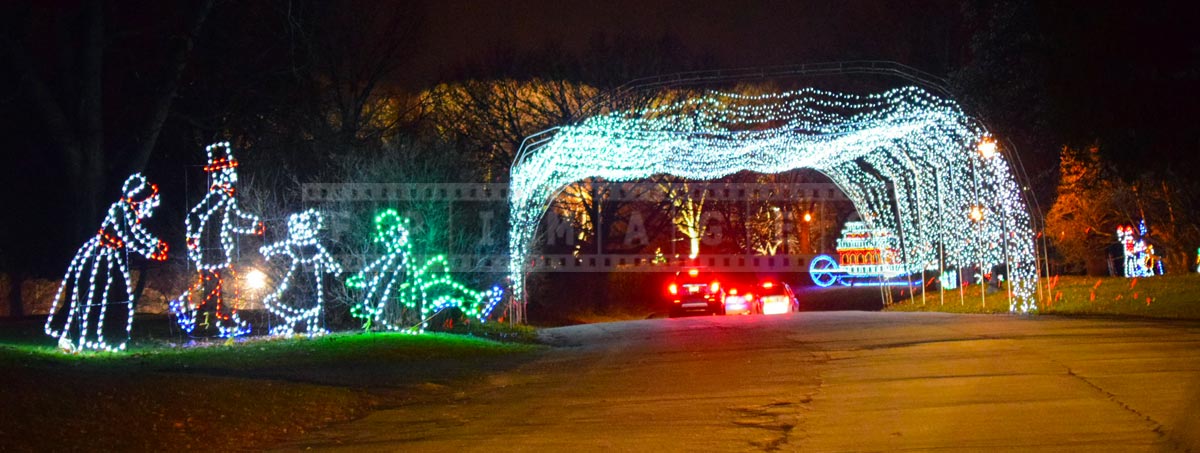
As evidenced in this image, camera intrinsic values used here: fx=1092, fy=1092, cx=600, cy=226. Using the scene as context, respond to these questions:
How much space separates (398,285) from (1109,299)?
619 inches

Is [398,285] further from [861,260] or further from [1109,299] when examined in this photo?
[861,260]

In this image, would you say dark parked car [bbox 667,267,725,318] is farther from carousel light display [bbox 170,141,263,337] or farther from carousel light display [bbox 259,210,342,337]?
carousel light display [bbox 259,210,342,337]

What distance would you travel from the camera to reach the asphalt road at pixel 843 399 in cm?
898

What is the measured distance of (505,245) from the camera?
23.8m

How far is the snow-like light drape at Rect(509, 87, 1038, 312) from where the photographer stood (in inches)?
910

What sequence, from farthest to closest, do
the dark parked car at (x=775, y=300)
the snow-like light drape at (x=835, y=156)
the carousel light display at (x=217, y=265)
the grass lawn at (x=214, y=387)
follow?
the dark parked car at (x=775, y=300)
the snow-like light drape at (x=835, y=156)
the carousel light display at (x=217, y=265)
the grass lawn at (x=214, y=387)

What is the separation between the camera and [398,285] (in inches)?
855

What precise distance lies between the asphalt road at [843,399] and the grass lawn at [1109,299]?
14.9ft

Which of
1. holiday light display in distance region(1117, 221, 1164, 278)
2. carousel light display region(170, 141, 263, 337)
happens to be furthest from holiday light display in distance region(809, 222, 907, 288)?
carousel light display region(170, 141, 263, 337)

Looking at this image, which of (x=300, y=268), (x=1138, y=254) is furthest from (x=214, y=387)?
(x=1138, y=254)

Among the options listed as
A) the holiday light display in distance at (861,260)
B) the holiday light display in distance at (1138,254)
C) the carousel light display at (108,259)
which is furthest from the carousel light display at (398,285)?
the holiday light display in distance at (1138,254)

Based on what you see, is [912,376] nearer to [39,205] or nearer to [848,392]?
[848,392]

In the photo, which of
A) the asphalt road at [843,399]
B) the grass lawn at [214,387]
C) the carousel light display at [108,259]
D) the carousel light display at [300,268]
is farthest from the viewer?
the carousel light display at [300,268]

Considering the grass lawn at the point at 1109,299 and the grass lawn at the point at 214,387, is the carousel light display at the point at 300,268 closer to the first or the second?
the grass lawn at the point at 214,387
